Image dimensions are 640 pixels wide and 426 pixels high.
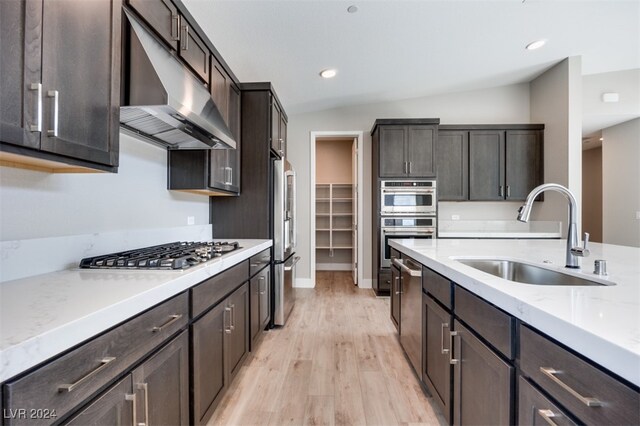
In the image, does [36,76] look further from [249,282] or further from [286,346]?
[286,346]

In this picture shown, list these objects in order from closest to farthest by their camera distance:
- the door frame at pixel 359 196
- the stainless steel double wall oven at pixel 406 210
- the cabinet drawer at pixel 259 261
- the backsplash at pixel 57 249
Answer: the backsplash at pixel 57 249
the cabinet drawer at pixel 259 261
the stainless steel double wall oven at pixel 406 210
the door frame at pixel 359 196

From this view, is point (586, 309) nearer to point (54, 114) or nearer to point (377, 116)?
point (54, 114)

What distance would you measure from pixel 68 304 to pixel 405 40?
10.8 feet

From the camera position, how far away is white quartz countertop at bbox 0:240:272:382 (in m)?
0.59

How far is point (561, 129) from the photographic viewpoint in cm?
384

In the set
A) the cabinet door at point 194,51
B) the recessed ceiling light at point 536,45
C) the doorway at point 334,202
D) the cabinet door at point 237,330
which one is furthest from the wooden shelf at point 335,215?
the cabinet door at point 194,51

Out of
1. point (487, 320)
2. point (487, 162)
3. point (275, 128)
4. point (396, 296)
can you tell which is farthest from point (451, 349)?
point (487, 162)

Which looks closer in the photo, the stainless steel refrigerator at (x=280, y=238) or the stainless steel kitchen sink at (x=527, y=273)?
the stainless steel kitchen sink at (x=527, y=273)

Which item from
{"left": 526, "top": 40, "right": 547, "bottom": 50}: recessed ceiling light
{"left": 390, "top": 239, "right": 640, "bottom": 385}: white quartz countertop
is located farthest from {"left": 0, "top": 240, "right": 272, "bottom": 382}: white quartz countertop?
{"left": 526, "top": 40, "right": 547, "bottom": 50}: recessed ceiling light

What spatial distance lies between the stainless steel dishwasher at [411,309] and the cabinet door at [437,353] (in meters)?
0.10

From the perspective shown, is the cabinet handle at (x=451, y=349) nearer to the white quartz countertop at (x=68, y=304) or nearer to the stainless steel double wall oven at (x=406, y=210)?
the white quartz countertop at (x=68, y=304)

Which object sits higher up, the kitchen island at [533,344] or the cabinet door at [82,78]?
the cabinet door at [82,78]

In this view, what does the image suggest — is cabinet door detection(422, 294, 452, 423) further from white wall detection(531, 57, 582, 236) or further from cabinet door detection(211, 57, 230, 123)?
white wall detection(531, 57, 582, 236)

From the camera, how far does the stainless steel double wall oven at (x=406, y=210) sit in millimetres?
4035
